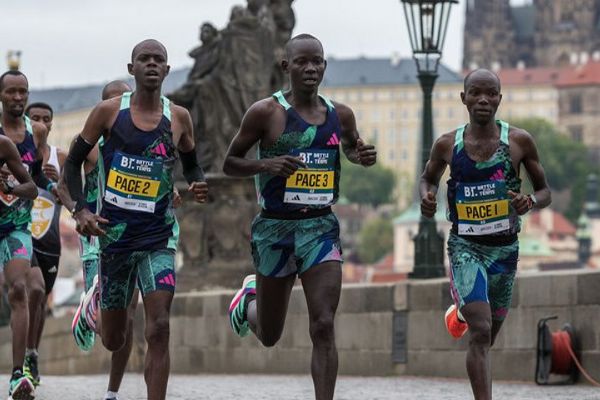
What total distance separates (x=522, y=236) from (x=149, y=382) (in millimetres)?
169820

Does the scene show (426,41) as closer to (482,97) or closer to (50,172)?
(50,172)

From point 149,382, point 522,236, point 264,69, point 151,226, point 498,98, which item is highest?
point 522,236

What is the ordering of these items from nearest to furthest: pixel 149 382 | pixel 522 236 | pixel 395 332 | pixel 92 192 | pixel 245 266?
pixel 149 382, pixel 92 192, pixel 395 332, pixel 245 266, pixel 522 236

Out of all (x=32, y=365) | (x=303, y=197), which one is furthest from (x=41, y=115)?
(x=303, y=197)

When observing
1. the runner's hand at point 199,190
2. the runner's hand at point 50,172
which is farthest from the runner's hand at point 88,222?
the runner's hand at point 50,172

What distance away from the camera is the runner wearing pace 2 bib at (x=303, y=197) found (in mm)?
9922

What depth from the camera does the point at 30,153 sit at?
12.4 meters

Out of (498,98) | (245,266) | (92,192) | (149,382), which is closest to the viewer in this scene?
(149,382)

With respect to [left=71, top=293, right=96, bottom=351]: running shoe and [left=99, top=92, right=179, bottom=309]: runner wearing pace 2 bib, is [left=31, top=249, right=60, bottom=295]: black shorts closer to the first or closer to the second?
[left=71, top=293, right=96, bottom=351]: running shoe

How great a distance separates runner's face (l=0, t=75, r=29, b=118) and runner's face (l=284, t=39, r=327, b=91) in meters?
2.74

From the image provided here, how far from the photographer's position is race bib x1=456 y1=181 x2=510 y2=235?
10.4 m

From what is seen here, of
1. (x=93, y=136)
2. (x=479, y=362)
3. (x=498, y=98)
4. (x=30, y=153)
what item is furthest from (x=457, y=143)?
(x=30, y=153)

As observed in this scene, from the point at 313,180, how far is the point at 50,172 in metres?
3.68

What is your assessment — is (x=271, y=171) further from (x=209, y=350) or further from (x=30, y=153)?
(x=209, y=350)
